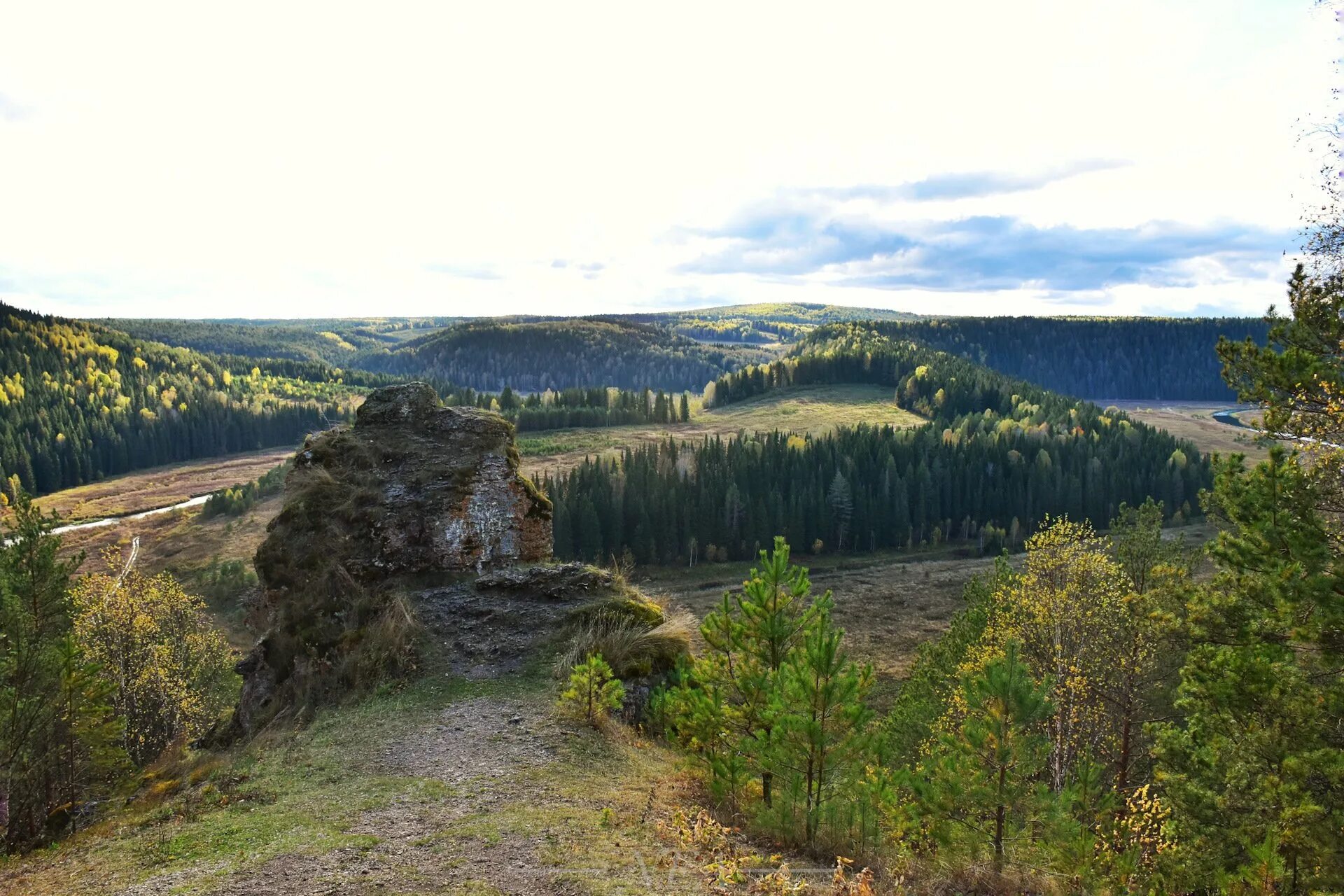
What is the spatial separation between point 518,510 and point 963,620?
1947 centimetres

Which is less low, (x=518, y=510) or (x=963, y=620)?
(x=518, y=510)

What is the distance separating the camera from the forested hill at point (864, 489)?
340 ft

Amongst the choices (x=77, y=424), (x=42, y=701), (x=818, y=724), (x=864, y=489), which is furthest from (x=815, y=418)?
(x=818, y=724)

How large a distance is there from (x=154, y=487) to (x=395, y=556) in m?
167

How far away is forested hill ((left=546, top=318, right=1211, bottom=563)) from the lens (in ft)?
340

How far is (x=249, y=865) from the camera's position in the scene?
426 inches

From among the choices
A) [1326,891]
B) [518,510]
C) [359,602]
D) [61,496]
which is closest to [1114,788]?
[1326,891]

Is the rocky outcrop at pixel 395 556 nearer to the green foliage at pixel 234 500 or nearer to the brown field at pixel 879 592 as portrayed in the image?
the brown field at pixel 879 592

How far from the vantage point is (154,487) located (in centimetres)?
15875

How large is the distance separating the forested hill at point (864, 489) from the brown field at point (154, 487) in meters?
88.2

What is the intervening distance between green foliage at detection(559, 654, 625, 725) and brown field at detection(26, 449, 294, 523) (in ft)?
476

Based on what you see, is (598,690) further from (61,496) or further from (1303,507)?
(61,496)

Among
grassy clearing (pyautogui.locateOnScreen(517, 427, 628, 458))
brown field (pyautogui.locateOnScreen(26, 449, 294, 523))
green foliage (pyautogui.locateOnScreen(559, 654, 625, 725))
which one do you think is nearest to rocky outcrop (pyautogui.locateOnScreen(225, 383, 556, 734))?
green foliage (pyautogui.locateOnScreen(559, 654, 625, 725))

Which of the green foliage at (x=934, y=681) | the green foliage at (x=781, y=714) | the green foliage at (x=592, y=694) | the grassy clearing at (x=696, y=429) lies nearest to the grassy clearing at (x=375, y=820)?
the green foliage at (x=592, y=694)
